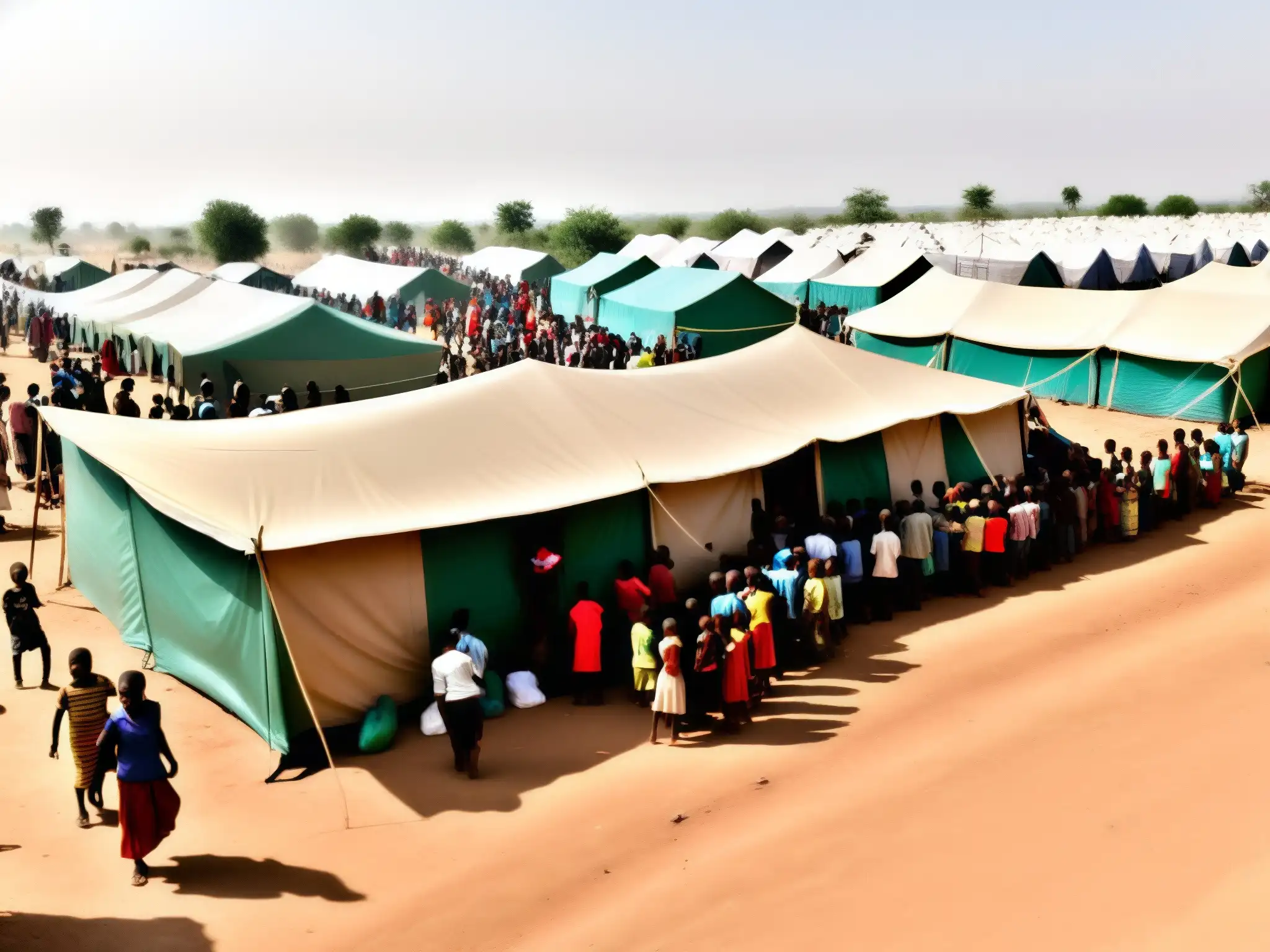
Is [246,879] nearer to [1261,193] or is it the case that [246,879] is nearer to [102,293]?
[102,293]

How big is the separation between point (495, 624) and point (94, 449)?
367 cm

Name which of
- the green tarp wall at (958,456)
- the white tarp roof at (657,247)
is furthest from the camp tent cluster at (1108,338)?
the white tarp roof at (657,247)

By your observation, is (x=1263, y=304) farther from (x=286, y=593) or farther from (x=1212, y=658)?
(x=286, y=593)

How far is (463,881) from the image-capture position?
248 inches

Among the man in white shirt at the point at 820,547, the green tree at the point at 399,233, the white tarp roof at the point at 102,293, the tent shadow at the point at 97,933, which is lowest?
the tent shadow at the point at 97,933

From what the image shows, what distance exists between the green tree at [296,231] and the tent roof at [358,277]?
121 metres

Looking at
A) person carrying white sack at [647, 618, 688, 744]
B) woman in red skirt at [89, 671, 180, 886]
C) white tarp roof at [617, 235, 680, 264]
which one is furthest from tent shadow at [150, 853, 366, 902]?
white tarp roof at [617, 235, 680, 264]

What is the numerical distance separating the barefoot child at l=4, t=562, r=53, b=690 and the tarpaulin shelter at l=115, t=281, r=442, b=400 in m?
9.18

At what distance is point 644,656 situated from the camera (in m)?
8.31

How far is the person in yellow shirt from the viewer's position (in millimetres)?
8289

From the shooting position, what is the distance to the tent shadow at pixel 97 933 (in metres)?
5.61

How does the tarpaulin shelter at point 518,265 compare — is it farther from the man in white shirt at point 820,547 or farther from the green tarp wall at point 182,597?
the man in white shirt at point 820,547

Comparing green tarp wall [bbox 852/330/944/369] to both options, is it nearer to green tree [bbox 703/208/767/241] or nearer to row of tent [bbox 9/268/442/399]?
row of tent [bbox 9/268/442/399]

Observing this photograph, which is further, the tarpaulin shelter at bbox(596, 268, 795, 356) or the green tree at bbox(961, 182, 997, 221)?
the green tree at bbox(961, 182, 997, 221)
